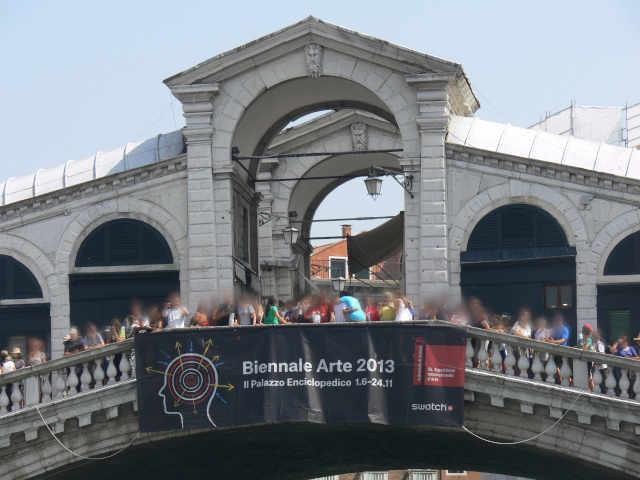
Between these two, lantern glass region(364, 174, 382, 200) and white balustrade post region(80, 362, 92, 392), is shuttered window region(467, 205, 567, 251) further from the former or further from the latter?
white balustrade post region(80, 362, 92, 392)

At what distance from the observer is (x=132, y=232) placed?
1245 inches

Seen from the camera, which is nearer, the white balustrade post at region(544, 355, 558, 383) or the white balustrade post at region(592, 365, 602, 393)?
the white balustrade post at region(592, 365, 602, 393)

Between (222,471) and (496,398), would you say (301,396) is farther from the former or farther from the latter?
(222,471)

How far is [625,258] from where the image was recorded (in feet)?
97.0

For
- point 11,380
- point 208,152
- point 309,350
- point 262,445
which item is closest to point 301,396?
point 309,350

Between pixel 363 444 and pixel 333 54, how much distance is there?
1017 centimetres

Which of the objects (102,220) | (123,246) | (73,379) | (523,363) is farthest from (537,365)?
(102,220)

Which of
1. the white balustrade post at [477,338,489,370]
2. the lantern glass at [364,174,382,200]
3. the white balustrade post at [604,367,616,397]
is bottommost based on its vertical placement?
the white balustrade post at [604,367,616,397]

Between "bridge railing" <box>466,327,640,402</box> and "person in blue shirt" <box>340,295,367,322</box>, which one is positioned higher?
"person in blue shirt" <box>340,295,367,322</box>

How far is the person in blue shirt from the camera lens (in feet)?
86.6

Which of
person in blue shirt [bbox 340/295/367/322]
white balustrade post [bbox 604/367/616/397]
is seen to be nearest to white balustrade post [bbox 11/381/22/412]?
person in blue shirt [bbox 340/295/367/322]

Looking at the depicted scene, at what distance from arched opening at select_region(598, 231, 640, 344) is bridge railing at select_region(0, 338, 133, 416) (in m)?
11.8

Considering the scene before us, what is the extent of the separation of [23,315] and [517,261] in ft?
43.1

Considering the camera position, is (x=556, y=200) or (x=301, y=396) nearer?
(x=301, y=396)
